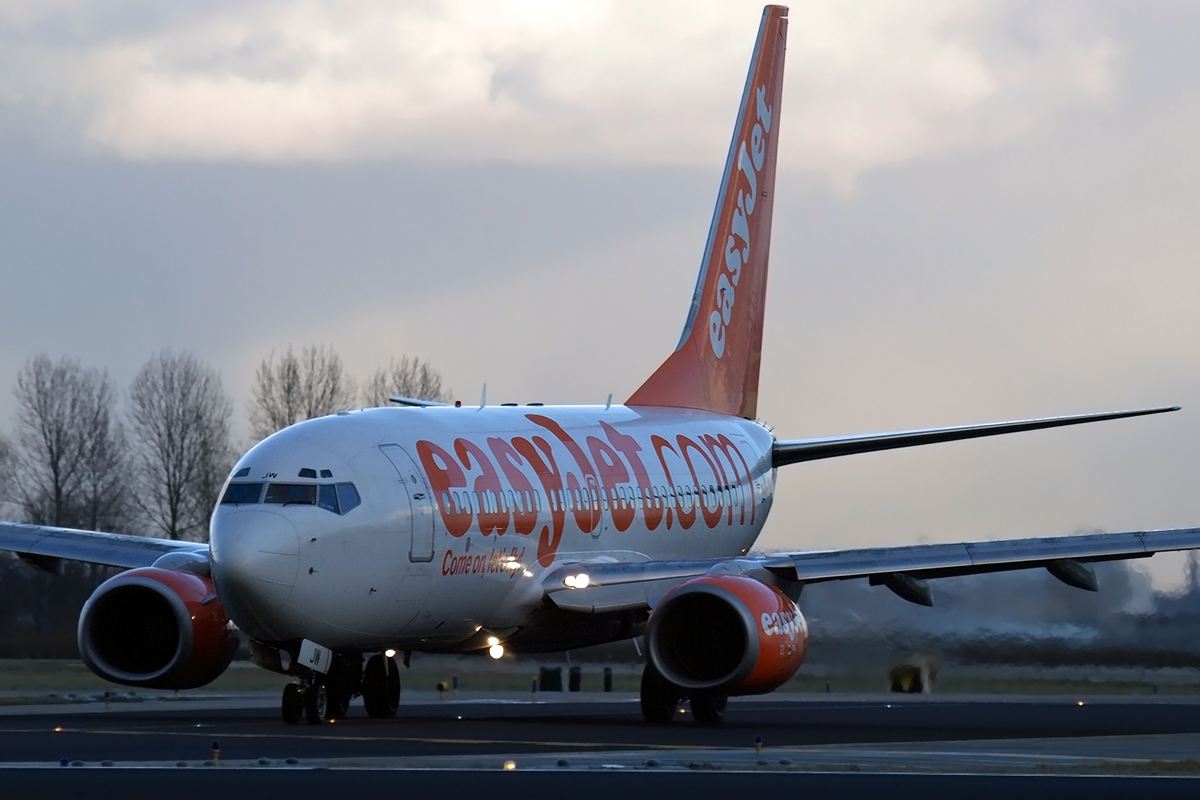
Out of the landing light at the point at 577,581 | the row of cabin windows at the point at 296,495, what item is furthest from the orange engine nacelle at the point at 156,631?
the landing light at the point at 577,581

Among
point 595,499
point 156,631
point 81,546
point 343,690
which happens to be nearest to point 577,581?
point 595,499

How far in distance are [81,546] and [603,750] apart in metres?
9.66

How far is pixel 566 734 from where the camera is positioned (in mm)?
19891

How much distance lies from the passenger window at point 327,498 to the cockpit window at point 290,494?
6 centimetres

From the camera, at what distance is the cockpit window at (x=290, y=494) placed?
→ 19891mm

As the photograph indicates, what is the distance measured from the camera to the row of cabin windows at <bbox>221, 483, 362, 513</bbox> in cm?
1991

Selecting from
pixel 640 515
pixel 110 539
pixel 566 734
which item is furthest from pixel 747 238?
pixel 566 734

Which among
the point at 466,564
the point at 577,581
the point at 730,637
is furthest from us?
the point at 577,581

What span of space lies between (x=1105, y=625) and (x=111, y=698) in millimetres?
13931

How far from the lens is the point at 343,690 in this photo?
75.0ft

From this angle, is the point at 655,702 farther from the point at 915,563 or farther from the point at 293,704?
the point at 293,704

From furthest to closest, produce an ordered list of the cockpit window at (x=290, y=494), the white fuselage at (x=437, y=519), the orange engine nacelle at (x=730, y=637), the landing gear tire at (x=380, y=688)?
the landing gear tire at (x=380, y=688) → the orange engine nacelle at (x=730, y=637) → the cockpit window at (x=290, y=494) → the white fuselage at (x=437, y=519)

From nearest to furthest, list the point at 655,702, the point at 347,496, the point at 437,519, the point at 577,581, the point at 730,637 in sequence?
the point at 347,496 < the point at 437,519 < the point at 730,637 < the point at 655,702 < the point at 577,581

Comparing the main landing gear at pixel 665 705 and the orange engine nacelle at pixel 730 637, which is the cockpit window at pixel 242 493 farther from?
the main landing gear at pixel 665 705
